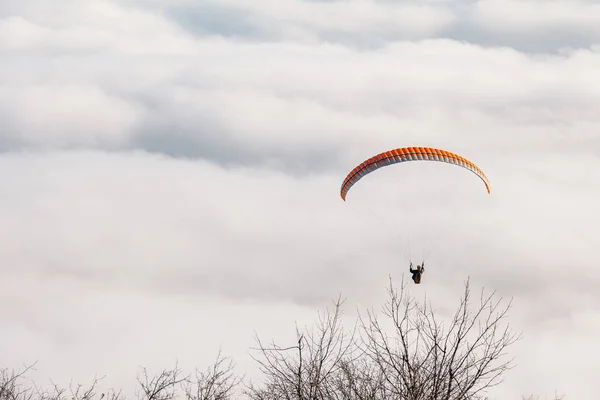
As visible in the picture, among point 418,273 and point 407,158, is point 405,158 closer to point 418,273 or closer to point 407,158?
point 407,158

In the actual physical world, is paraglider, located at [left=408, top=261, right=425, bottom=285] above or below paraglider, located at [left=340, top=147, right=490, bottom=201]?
below

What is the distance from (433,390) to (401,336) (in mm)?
1524

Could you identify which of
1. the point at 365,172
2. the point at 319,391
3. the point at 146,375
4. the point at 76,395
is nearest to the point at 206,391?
the point at 146,375

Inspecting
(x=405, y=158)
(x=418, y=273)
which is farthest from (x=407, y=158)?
(x=418, y=273)

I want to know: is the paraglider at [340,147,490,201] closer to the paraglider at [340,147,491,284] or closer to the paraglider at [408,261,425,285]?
the paraglider at [340,147,491,284]

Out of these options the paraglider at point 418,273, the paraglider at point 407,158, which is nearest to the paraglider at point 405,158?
the paraglider at point 407,158

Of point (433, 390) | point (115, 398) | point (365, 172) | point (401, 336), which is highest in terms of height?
point (365, 172)

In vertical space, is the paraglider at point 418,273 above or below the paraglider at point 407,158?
below

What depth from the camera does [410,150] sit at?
44.8 meters

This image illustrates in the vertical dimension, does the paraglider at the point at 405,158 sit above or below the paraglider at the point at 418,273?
above

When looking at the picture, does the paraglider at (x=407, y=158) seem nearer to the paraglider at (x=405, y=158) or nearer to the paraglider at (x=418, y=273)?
the paraglider at (x=405, y=158)

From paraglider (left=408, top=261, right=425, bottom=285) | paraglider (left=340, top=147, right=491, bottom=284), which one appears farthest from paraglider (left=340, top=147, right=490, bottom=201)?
paraglider (left=408, top=261, right=425, bottom=285)

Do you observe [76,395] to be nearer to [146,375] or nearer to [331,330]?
[146,375]

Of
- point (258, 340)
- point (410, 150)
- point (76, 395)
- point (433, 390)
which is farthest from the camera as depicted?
point (410, 150)
